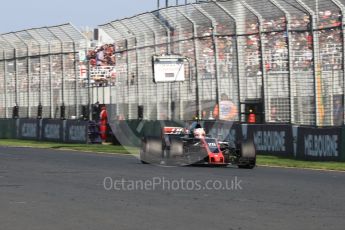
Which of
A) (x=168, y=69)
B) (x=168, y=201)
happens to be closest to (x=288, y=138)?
(x=168, y=69)

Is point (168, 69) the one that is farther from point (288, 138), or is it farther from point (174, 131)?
point (174, 131)

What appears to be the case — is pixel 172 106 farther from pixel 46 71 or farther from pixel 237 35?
pixel 46 71

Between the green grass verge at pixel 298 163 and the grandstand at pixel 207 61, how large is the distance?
1.58 meters

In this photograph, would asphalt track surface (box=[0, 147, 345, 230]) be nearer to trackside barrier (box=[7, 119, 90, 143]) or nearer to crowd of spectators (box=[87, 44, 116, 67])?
trackside barrier (box=[7, 119, 90, 143])

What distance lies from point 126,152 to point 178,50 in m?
4.28

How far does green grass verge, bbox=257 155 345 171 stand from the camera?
2202 centimetres

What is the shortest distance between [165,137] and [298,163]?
4.15 metres

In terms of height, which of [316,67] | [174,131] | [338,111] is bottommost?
[174,131]

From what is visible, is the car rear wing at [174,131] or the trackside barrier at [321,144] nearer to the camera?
the car rear wing at [174,131]

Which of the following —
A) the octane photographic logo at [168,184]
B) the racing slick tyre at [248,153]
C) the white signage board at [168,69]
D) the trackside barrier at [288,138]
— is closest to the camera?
the octane photographic logo at [168,184]

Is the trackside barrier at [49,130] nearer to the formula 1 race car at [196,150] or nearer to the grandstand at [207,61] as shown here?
the grandstand at [207,61]

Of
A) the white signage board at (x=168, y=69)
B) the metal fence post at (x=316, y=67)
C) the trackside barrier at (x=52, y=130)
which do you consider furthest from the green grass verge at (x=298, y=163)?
the trackside barrier at (x=52, y=130)

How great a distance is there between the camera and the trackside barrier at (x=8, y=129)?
44.0m

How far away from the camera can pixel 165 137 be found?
70.4 feet
